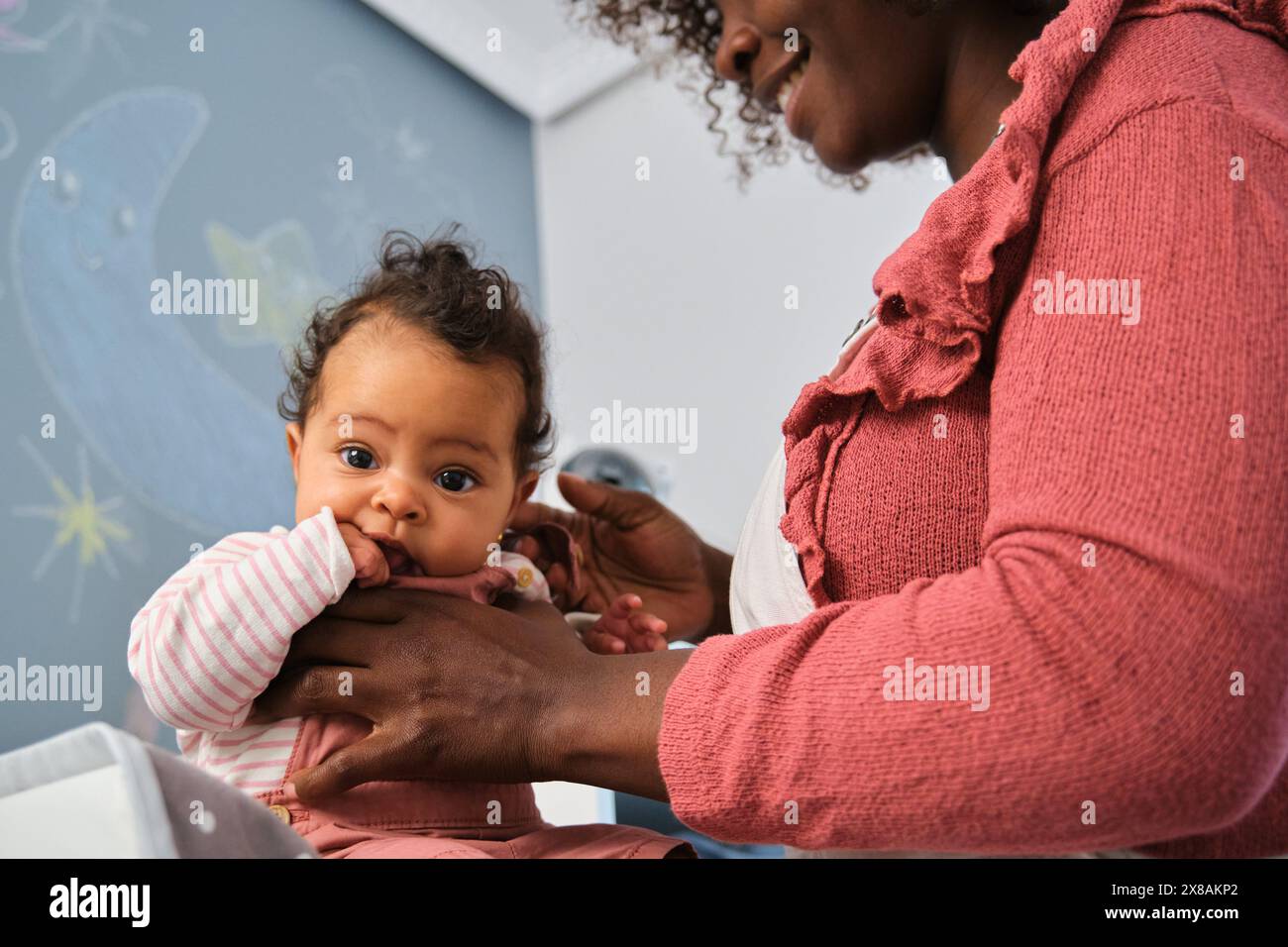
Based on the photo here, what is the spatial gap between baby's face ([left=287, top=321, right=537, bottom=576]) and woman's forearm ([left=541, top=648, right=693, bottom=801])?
30 centimetres

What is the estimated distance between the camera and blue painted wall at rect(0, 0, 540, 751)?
168 cm

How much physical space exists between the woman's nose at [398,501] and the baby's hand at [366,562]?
0.12 ft

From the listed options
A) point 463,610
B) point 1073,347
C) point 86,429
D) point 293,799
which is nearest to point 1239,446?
point 1073,347

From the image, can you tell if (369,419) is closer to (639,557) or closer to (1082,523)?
(639,557)

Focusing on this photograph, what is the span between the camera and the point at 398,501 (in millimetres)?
974

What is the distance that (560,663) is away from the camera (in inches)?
32.2

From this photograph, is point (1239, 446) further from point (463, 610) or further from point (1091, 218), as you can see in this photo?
point (463, 610)

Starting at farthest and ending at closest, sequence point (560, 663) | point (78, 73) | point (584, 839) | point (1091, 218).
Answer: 1. point (78, 73)
2. point (584, 839)
3. point (560, 663)
4. point (1091, 218)

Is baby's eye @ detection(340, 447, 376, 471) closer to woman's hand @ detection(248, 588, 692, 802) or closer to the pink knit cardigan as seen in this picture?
woman's hand @ detection(248, 588, 692, 802)

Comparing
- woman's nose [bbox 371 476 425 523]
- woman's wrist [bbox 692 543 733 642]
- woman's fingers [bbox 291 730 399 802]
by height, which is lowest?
woman's fingers [bbox 291 730 399 802]

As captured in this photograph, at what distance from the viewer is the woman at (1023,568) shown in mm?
549

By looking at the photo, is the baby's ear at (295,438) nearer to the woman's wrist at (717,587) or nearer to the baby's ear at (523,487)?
the baby's ear at (523,487)

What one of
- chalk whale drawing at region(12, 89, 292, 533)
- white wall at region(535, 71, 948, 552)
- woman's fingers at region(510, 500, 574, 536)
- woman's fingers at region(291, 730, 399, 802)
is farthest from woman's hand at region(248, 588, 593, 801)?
white wall at region(535, 71, 948, 552)

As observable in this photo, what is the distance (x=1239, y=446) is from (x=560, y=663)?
50 centimetres
